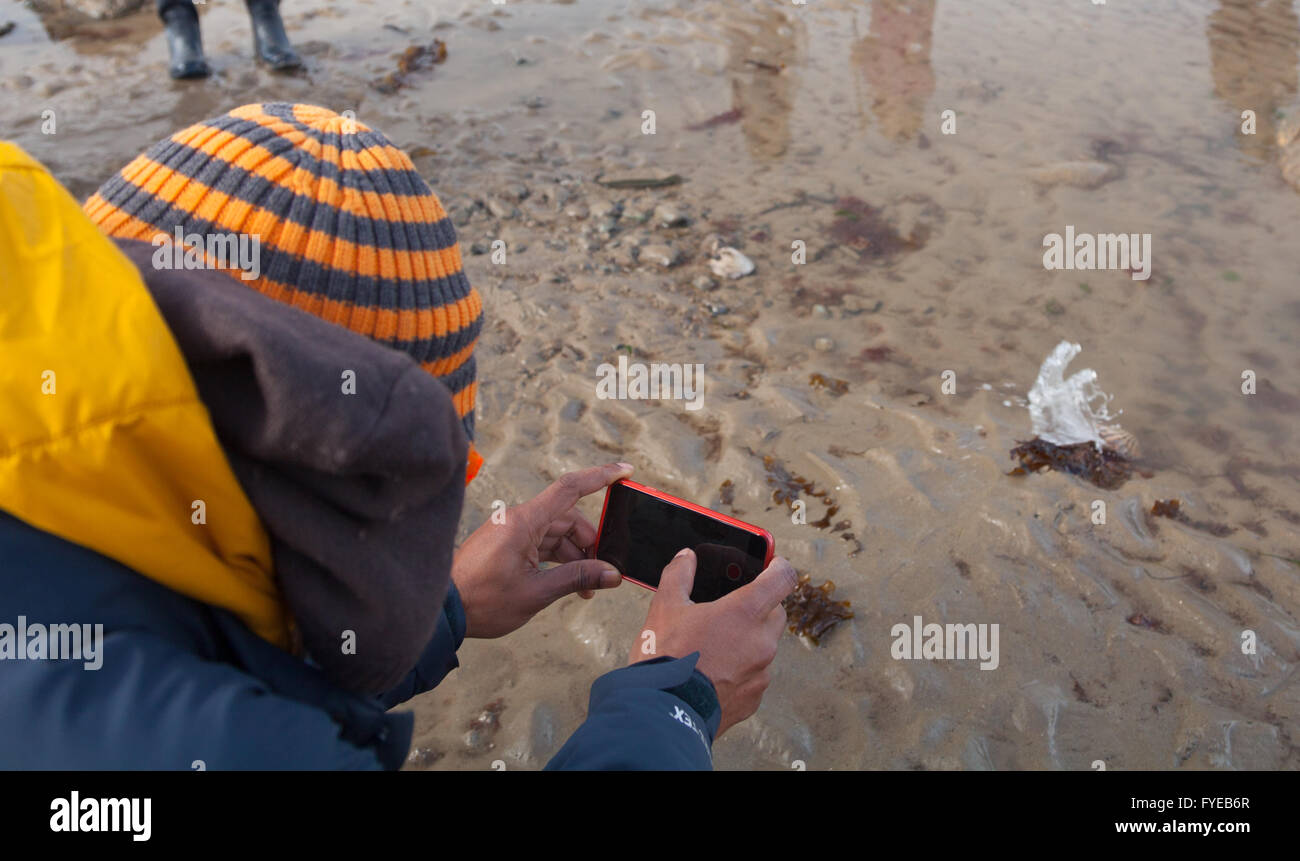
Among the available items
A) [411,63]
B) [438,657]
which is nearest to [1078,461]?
[438,657]

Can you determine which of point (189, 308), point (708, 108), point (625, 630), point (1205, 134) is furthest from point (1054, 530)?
point (1205, 134)

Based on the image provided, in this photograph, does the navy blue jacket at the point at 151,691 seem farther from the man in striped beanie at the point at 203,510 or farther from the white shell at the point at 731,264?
the white shell at the point at 731,264

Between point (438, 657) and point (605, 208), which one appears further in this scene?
point (605, 208)

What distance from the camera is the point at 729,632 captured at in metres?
1.58

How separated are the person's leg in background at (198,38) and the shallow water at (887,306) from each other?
20cm

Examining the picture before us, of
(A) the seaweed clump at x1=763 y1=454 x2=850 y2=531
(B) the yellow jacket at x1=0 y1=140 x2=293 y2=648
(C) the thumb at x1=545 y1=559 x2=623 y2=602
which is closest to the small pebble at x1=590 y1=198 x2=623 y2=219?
(A) the seaweed clump at x1=763 y1=454 x2=850 y2=531

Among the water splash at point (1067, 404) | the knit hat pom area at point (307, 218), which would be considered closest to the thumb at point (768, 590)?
the knit hat pom area at point (307, 218)

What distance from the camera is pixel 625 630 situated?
102 inches

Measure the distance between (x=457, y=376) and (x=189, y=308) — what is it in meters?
0.70

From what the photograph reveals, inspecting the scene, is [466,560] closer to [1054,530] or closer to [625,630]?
[625,630]

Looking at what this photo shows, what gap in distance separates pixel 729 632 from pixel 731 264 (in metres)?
3.16
